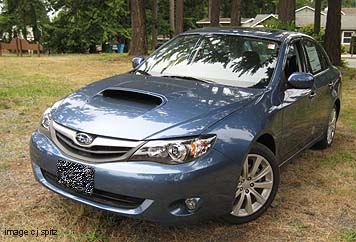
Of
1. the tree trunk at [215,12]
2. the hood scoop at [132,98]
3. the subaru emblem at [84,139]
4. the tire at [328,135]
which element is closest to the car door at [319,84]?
the tire at [328,135]

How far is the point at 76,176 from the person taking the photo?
2.88m

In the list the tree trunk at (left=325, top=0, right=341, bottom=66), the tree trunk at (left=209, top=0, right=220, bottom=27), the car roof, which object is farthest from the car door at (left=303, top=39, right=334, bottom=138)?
the tree trunk at (left=209, top=0, right=220, bottom=27)

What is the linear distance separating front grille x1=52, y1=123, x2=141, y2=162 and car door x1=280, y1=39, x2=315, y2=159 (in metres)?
1.61

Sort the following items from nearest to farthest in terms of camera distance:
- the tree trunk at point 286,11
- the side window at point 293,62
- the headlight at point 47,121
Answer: the headlight at point 47,121, the side window at point 293,62, the tree trunk at point 286,11

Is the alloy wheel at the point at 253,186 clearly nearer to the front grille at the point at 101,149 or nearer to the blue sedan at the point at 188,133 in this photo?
the blue sedan at the point at 188,133

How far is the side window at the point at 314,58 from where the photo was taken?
4.72 m

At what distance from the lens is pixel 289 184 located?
4312mm

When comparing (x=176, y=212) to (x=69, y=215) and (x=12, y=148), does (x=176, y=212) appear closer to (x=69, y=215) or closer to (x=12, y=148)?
(x=69, y=215)

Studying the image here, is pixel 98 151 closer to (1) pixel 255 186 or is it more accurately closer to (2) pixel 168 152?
(2) pixel 168 152

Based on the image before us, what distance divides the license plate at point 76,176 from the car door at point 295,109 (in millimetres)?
1828

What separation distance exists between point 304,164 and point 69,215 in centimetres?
287

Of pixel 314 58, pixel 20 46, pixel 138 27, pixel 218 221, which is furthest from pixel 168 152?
pixel 20 46

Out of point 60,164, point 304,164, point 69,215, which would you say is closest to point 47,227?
point 69,215

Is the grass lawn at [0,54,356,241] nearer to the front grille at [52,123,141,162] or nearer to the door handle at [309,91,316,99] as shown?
the front grille at [52,123,141,162]
